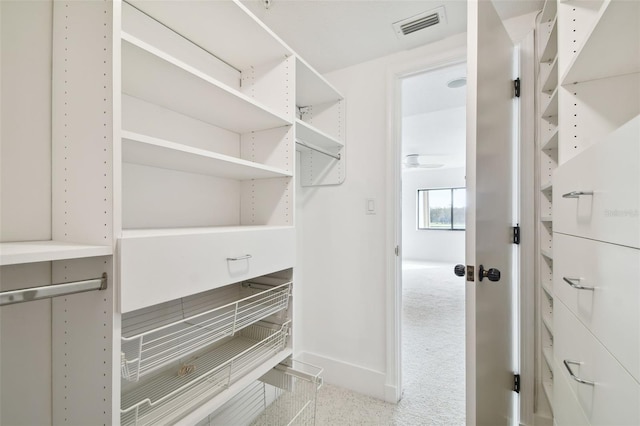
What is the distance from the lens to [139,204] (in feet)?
3.52

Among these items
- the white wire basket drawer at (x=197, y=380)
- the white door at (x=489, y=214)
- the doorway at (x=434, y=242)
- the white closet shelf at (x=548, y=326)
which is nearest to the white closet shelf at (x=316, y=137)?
the doorway at (x=434, y=242)

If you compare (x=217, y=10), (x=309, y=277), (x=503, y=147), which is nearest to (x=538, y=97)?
(x=503, y=147)

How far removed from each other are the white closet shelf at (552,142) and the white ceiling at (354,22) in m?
0.70

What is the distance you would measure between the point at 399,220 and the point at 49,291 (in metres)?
1.70

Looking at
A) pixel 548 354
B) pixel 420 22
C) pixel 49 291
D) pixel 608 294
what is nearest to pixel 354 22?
pixel 420 22

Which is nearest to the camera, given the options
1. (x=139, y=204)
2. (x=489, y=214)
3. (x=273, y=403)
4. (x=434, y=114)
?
(x=139, y=204)

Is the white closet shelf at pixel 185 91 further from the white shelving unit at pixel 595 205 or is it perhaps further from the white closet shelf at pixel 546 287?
the white closet shelf at pixel 546 287

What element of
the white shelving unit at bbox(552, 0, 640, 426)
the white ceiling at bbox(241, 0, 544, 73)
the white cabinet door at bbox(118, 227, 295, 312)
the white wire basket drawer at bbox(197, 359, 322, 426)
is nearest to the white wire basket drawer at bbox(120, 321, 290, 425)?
the white wire basket drawer at bbox(197, 359, 322, 426)

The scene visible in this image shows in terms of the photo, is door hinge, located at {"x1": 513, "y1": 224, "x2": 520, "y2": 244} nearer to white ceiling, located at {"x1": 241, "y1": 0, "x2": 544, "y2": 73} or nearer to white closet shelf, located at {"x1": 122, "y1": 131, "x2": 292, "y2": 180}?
white ceiling, located at {"x1": 241, "y1": 0, "x2": 544, "y2": 73}

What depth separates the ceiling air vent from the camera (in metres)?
1.45

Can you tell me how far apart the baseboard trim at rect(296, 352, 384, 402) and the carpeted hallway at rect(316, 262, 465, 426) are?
0.05 meters

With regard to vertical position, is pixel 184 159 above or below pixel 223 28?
below

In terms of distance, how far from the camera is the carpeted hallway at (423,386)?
165cm

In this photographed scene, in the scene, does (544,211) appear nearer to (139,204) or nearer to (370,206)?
(370,206)
